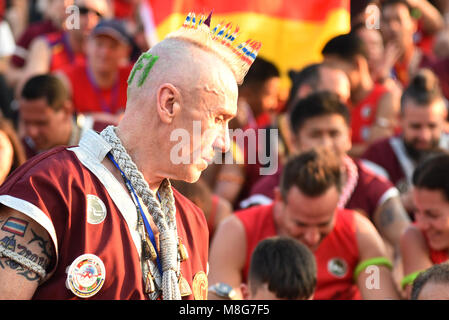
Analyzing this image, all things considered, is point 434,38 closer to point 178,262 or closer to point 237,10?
point 237,10

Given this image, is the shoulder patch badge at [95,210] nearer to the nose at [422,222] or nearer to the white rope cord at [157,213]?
the white rope cord at [157,213]

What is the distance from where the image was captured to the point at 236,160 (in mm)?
7043

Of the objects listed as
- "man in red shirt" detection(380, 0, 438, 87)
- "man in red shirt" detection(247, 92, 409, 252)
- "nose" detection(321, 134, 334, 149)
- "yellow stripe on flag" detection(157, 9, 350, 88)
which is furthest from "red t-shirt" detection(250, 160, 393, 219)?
"man in red shirt" detection(380, 0, 438, 87)

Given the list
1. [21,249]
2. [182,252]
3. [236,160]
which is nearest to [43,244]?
[21,249]

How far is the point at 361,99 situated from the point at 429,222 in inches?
118

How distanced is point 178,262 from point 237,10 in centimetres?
569

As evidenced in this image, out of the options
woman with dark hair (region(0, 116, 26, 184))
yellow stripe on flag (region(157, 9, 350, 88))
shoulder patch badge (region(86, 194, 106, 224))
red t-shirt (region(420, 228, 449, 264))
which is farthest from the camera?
yellow stripe on flag (region(157, 9, 350, 88))

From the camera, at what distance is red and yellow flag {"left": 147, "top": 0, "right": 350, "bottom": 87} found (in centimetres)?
820

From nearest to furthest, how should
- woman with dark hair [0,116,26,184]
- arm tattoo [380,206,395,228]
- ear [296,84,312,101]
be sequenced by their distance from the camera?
woman with dark hair [0,116,26,184] < arm tattoo [380,206,395,228] < ear [296,84,312,101]

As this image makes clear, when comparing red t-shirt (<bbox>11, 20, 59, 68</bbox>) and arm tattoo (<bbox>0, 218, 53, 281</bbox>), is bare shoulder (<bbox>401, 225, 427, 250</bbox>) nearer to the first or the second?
arm tattoo (<bbox>0, 218, 53, 281</bbox>)

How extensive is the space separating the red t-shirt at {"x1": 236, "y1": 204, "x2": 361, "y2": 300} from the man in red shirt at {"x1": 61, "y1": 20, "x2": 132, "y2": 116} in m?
2.54

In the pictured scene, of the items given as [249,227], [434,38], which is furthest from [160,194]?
[434,38]

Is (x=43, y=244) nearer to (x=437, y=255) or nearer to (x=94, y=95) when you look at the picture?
(x=437, y=255)

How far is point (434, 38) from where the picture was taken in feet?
33.4
